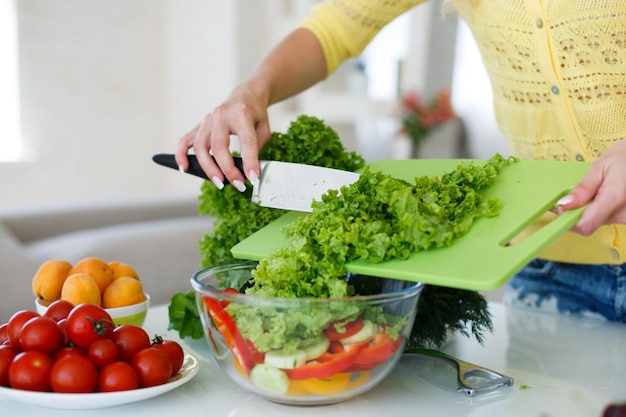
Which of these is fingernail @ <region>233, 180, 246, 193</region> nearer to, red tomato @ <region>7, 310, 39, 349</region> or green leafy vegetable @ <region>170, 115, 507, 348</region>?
green leafy vegetable @ <region>170, 115, 507, 348</region>

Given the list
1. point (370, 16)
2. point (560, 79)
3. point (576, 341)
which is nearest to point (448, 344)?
point (576, 341)

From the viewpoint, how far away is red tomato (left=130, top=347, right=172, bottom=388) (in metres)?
0.72

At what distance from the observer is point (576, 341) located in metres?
1.05

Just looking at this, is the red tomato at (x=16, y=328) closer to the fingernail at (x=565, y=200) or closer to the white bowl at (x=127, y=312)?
the white bowl at (x=127, y=312)

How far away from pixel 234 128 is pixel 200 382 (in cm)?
38

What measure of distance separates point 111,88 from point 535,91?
13.4 ft

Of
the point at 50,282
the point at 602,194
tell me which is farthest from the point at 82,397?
the point at 602,194

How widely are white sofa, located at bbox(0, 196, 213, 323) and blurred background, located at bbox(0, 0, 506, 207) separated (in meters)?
1.52

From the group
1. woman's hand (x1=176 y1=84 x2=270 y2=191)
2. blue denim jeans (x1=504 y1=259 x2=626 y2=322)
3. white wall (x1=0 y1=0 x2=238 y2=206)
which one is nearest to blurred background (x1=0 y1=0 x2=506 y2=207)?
white wall (x1=0 y1=0 x2=238 y2=206)

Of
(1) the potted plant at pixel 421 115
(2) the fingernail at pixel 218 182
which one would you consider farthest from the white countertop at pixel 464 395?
(1) the potted plant at pixel 421 115

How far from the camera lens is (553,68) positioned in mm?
1068

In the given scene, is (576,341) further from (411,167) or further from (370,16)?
(370,16)

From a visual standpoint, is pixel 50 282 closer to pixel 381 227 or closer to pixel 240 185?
pixel 240 185

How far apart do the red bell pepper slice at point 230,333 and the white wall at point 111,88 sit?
369cm
